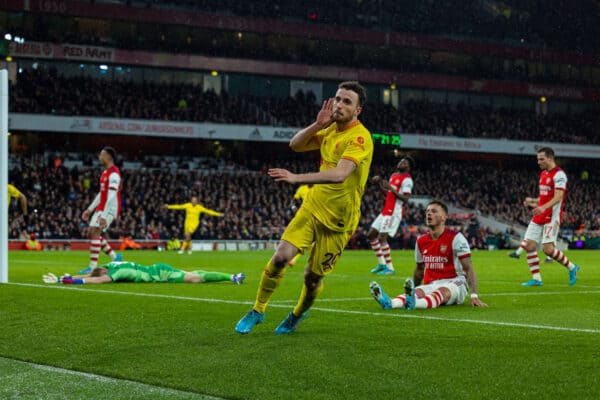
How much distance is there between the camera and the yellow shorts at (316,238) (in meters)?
7.89

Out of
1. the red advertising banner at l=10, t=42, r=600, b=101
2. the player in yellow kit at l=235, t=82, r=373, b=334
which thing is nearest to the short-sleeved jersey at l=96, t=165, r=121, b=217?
the player in yellow kit at l=235, t=82, r=373, b=334

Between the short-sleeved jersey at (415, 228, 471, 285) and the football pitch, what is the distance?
0.55 metres

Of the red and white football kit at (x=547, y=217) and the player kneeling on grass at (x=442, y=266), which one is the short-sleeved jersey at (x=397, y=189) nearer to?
the red and white football kit at (x=547, y=217)

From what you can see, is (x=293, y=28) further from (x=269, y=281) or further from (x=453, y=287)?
(x=269, y=281)

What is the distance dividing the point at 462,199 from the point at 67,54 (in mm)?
26594

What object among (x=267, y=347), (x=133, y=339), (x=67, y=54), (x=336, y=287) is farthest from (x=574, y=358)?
(x=67, y=54)

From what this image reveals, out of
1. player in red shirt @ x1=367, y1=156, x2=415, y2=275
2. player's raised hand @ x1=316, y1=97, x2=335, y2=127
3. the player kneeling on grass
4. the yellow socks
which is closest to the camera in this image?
player's raised hand @ x1=316, y1=97, x2=335, y2=127

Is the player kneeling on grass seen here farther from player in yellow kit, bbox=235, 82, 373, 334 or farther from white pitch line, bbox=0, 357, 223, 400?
white pitch line, bbox=0, 357, 223, 400

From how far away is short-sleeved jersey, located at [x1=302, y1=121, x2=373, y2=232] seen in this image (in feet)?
25.7

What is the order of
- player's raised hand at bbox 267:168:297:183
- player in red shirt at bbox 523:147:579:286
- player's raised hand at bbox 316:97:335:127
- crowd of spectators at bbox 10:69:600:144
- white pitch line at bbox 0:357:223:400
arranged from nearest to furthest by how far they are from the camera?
white pitch line at bbox 0:357:223:400
player's raised hand at bbox 267:168:297:183
player's raised hand at bbox 316:97:335:127
player in red shirt at bbox 523:147:579:286
crowd of spectators at bbox 10:69:600:144

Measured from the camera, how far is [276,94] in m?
61.1

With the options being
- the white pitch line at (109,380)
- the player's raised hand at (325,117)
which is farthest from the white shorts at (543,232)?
the white pitch line at (109,380)

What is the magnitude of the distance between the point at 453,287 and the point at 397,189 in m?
9.55

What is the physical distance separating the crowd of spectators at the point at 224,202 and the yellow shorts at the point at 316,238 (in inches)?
1335
